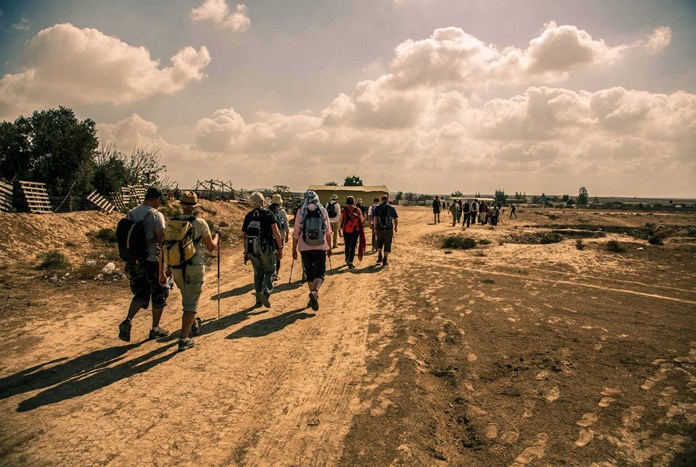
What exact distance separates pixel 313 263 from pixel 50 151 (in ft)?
62.7

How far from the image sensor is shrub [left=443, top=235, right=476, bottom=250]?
15859mm

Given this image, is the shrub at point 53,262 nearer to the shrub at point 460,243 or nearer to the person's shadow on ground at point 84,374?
the person's shadow on ground at point 84,374

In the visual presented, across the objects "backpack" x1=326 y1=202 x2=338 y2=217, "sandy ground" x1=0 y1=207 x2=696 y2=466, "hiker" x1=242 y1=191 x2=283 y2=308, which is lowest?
"sandy ground" x1=0 y1=207 x2=696 y2=466

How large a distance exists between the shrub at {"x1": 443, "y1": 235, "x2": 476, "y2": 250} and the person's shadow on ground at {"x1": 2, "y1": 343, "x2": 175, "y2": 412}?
514 inches

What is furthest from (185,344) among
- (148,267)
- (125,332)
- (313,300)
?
(313,300)

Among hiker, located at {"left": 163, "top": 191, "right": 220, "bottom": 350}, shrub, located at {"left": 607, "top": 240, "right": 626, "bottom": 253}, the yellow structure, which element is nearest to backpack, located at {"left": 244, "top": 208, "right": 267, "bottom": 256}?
hiker, located at {"left": 163, "top": 191, "right": 220, "bottom": 350}

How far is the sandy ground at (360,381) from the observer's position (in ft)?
10.2

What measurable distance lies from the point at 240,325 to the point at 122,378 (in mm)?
2016

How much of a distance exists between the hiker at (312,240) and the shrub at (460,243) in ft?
33.9

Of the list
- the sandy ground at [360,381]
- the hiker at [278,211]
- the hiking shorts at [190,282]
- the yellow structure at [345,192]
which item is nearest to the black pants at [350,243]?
the hiker at [278,211]

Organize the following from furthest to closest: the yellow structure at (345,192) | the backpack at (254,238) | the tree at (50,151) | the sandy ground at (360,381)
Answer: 1. the yellow structure at (345,192)
2. the tree at (50,151)
3. the backpack at (254,238)
4. the sandy ground at (360,381)

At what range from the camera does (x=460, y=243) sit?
52.9 feet

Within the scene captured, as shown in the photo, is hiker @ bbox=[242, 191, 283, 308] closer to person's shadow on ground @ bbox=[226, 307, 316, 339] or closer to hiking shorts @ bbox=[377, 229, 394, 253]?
person's shadow on ground @ bbox=[226, 307, 316, 339]

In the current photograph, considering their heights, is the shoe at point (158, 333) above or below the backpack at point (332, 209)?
below
